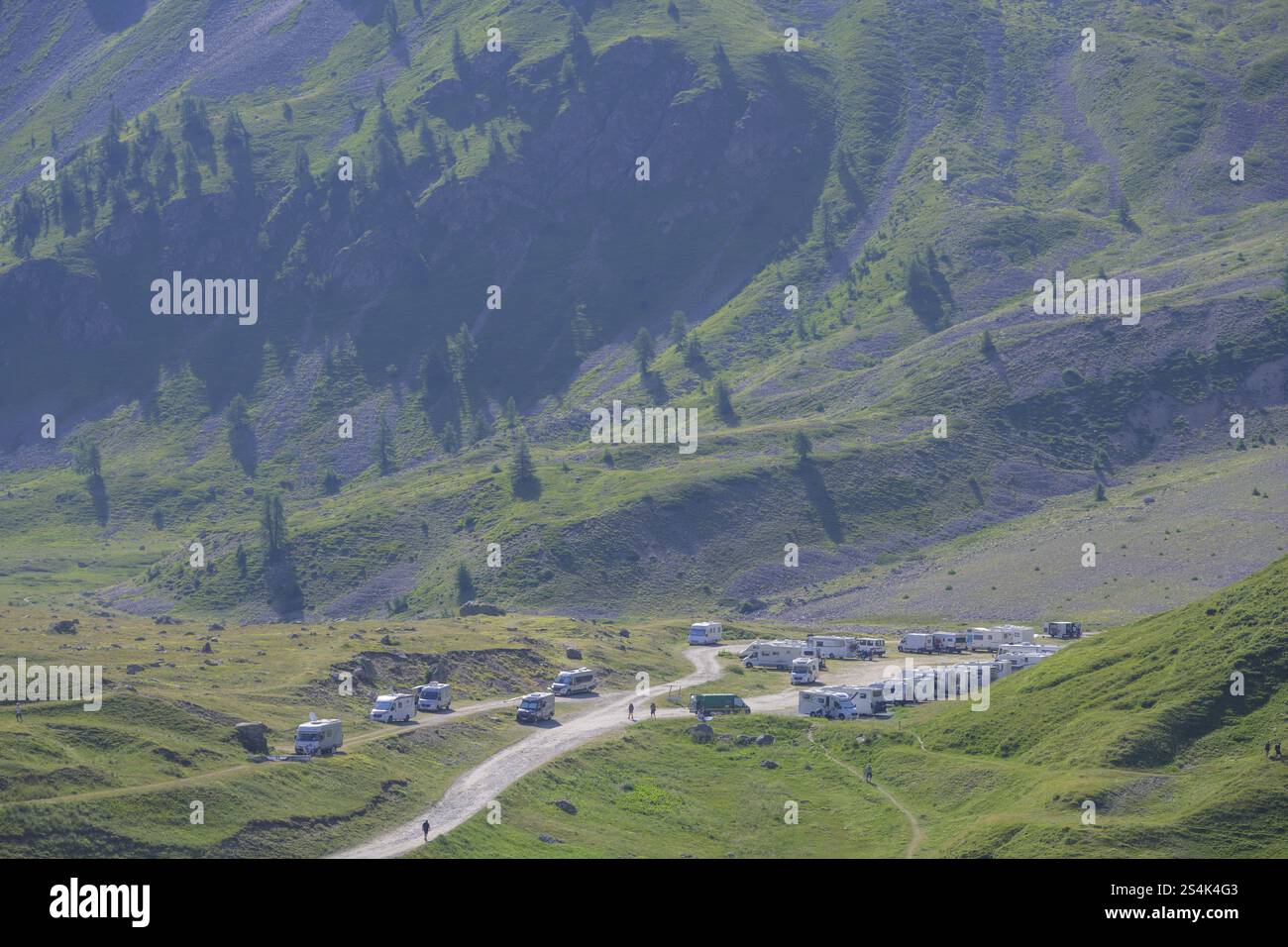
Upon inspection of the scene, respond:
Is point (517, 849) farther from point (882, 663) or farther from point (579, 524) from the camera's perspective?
point (579, 524)

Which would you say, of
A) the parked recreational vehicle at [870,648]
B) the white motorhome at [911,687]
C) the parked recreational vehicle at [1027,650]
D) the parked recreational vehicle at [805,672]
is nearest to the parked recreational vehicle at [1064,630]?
the parked recreational vehicle at [870,648]

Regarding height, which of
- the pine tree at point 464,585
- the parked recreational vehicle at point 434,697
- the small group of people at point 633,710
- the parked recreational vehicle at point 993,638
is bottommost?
the small group of people at point 633,710

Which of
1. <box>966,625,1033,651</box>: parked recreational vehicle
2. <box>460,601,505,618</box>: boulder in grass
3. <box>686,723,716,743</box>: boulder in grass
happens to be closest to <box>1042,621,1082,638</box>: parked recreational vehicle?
<box>966,625,1033,651</box>: parked recreational vehicle

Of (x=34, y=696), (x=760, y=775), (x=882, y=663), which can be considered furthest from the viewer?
(x=882, y=663)

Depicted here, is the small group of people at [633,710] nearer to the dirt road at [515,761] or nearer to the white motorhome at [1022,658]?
the dirt road at [515,761]

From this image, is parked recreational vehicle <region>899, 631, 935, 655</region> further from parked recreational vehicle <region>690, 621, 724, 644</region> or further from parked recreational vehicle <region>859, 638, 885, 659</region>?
parked recreational vehicle <region>690, 621, 724, 644</region>
